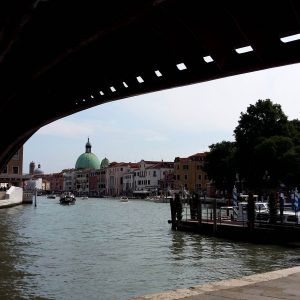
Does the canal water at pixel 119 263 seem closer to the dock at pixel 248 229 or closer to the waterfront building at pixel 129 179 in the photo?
A: the dock at pixel 248 229

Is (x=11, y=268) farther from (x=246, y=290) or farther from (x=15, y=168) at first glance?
(x=15, y=168)

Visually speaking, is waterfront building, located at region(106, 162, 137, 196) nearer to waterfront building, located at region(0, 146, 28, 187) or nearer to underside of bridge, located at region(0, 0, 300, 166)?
waterfront building, located at region(0, 146, 28, 187)

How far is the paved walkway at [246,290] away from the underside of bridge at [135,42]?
3967 millimetres

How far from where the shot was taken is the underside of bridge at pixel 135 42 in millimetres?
8375

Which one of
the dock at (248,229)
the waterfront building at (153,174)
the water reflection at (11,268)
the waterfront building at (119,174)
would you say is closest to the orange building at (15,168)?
the waterfront building at (153,174)

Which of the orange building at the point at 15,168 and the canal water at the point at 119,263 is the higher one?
the orange building at the point at 15,168

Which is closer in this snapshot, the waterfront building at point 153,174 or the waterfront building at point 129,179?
the waterfront building at point 153,174

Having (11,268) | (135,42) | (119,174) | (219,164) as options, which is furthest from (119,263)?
(119,174)

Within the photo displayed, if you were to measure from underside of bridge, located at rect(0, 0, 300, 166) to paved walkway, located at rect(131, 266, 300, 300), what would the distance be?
3967 millimetres


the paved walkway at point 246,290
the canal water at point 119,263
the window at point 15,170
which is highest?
the window at point 15,170

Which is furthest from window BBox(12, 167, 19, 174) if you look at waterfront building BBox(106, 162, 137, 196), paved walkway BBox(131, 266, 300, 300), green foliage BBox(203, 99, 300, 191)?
paved walkway BBox(131, 266, 300, 300)

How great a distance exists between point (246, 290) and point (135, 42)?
19.5 feet

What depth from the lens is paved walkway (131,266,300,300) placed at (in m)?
7.89

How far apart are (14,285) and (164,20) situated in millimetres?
9597
